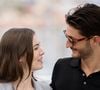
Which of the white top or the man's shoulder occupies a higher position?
the man's shoulder

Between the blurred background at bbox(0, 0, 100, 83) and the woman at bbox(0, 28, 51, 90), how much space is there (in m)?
0.63

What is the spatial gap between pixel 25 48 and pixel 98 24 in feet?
1.38

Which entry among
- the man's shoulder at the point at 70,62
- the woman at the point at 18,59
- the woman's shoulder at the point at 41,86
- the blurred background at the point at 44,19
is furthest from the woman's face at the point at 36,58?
the blurred background at the point at 44,19

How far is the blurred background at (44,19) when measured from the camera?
230 centimetres

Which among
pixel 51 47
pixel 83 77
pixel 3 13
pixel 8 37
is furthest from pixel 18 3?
pixel 83 77

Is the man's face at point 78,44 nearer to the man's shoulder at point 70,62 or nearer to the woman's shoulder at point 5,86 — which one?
the man's shoulder at point 70,62

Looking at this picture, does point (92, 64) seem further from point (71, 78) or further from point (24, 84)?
point (24, 84)

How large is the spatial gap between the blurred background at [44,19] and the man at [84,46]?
0.55 meters

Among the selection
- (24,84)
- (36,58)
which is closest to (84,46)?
(36,58)

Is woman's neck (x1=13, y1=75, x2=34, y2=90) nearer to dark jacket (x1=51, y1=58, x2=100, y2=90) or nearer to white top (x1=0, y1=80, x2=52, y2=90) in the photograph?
white top (x1=0, y1=80, x2=52, y2=90)

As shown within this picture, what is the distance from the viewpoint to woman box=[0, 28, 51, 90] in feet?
5.39

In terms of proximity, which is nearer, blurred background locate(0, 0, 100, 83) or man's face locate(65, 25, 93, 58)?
man's face locate(65, 25, 93, 58)

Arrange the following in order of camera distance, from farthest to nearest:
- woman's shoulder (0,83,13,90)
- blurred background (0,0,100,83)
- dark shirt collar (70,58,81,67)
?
blurred background (0,0,100,83)
dark shirt collar (70,58,81,67)
woman's shoulder (0,83,13,90)

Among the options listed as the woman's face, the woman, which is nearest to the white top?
the woman
